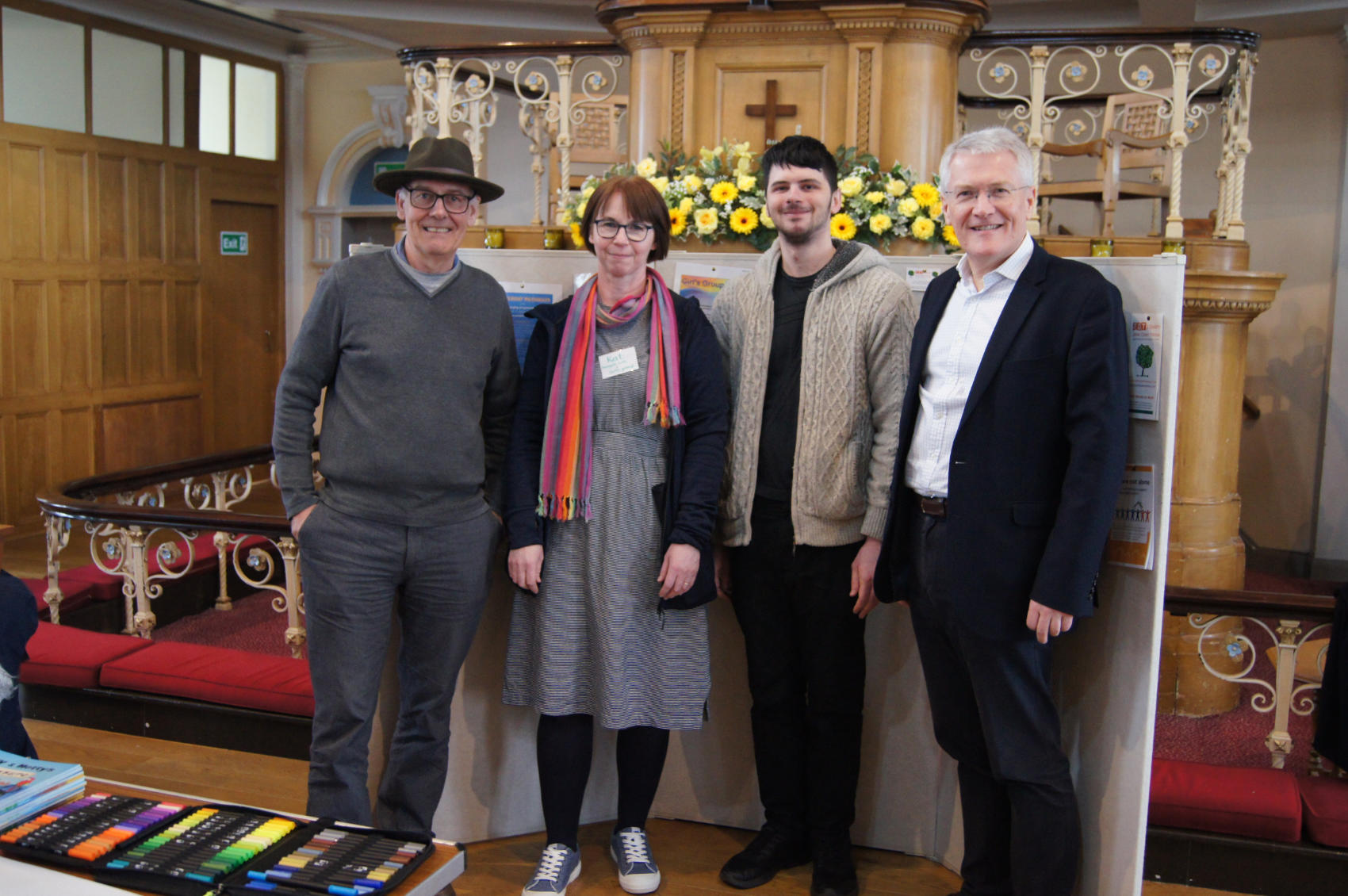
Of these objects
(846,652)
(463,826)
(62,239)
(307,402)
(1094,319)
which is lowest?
(463,826)

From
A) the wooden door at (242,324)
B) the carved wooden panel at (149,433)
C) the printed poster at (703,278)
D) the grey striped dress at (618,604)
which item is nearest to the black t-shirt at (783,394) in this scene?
the grey striped dress at (618,604)

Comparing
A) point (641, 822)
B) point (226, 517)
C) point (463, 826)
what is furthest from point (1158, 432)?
point (226, 517)

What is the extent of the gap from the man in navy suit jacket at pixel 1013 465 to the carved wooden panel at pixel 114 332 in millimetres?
7189

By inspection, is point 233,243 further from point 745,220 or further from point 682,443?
point 682,443

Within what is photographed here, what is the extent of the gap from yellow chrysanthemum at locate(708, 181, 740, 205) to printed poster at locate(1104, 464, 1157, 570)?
7.23 feet

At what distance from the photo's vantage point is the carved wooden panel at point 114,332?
786 centimetres

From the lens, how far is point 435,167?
233cm

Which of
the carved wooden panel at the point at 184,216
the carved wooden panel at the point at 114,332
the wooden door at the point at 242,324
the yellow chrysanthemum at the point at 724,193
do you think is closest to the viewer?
the yellow chrysanthemum at the point at 724,193

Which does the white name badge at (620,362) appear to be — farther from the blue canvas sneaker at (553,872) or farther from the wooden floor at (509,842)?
the wooden floor at (509,842)

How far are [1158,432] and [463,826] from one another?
6.26 feet

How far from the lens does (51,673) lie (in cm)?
374

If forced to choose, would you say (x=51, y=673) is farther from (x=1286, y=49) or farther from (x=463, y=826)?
(x=1286, y=49)

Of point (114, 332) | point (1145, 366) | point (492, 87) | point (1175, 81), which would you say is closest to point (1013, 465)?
point (1145, 366)

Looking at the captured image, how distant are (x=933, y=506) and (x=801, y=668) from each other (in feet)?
1.98
